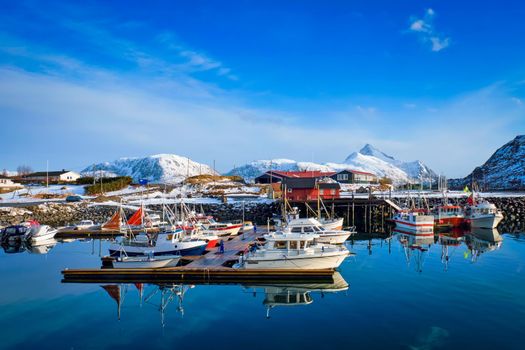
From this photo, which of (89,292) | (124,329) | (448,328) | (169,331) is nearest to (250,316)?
(169,331)

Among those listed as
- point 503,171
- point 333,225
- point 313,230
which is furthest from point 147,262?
point 503,171

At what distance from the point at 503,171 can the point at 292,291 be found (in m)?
170

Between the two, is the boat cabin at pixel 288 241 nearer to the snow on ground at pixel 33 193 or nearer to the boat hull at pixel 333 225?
the boat hull at pixel 333 225

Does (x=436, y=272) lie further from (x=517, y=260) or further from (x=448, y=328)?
(x=448, y=328)

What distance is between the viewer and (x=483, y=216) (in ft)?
184

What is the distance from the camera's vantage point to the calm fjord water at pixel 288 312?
712 inches

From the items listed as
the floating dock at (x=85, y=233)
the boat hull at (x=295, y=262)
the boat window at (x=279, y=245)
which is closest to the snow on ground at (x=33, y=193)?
the floating dock at (x=85, y=233)

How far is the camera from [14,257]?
A: 3944cm

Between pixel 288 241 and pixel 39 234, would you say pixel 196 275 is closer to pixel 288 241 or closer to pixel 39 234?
pixel 288 241

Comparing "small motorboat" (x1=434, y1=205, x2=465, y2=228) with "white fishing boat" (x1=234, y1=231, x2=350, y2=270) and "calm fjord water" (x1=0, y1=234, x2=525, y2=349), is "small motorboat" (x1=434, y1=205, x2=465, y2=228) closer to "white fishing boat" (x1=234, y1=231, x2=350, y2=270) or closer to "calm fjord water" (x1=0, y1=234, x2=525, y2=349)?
"calm fjord water" (x1=0, y1=234, x2=525, y2=349)

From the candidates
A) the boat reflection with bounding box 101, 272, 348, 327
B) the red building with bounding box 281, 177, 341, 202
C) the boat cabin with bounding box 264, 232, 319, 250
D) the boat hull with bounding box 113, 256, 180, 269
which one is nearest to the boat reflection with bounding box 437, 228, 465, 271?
the boat reflection with bounding box 101, 272, 348, 327

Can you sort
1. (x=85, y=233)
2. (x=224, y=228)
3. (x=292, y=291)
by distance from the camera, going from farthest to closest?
(x=85, y=233) → (x=224, y=228) → (x=292, y=291)

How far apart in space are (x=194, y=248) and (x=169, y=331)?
1417 centimetres

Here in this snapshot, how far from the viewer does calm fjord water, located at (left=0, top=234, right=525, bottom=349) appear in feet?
59.4
